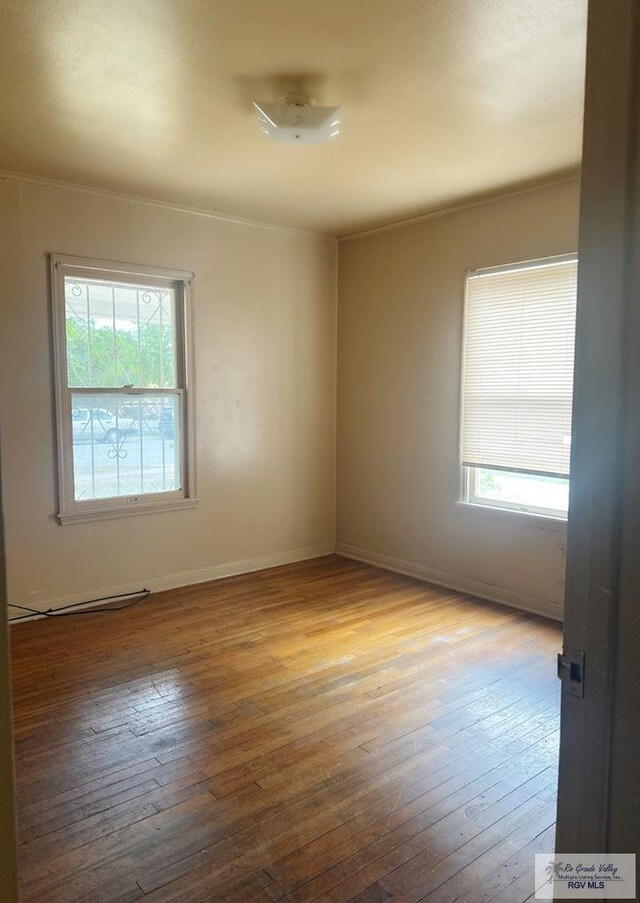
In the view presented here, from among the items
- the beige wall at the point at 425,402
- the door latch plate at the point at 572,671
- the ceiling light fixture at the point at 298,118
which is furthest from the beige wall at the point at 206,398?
the door latch plate at the point at 572,671

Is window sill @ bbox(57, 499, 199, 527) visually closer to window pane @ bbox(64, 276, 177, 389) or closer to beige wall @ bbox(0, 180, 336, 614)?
beige wall @ bbox(0, 180, 336, 614)

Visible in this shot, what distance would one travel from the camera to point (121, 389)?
4105mm

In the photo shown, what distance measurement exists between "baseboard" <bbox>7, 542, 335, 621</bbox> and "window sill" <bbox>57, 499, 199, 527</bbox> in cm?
50

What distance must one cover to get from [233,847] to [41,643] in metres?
2.07

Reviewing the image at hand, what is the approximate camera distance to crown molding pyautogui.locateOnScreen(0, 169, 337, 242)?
12.0ft

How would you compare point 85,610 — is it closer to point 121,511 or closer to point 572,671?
point 121,511

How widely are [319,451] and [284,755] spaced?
3212 mm

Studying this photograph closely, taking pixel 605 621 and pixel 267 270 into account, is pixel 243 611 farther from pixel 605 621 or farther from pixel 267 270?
pixel 605 621

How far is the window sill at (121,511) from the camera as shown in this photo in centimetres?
396

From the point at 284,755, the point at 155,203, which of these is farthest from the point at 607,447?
the point at 155,203

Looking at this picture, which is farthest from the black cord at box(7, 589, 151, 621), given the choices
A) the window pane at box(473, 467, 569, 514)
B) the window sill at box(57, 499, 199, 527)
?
the window pane at box(473, 467, 569, 514)

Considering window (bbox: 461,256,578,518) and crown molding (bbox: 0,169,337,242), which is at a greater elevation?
crown molding (bbox: 0,169,337,242)

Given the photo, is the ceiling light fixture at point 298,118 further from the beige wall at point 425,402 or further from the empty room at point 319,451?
the beige wall at point 425,402

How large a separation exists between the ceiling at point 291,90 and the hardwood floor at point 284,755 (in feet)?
9.08
